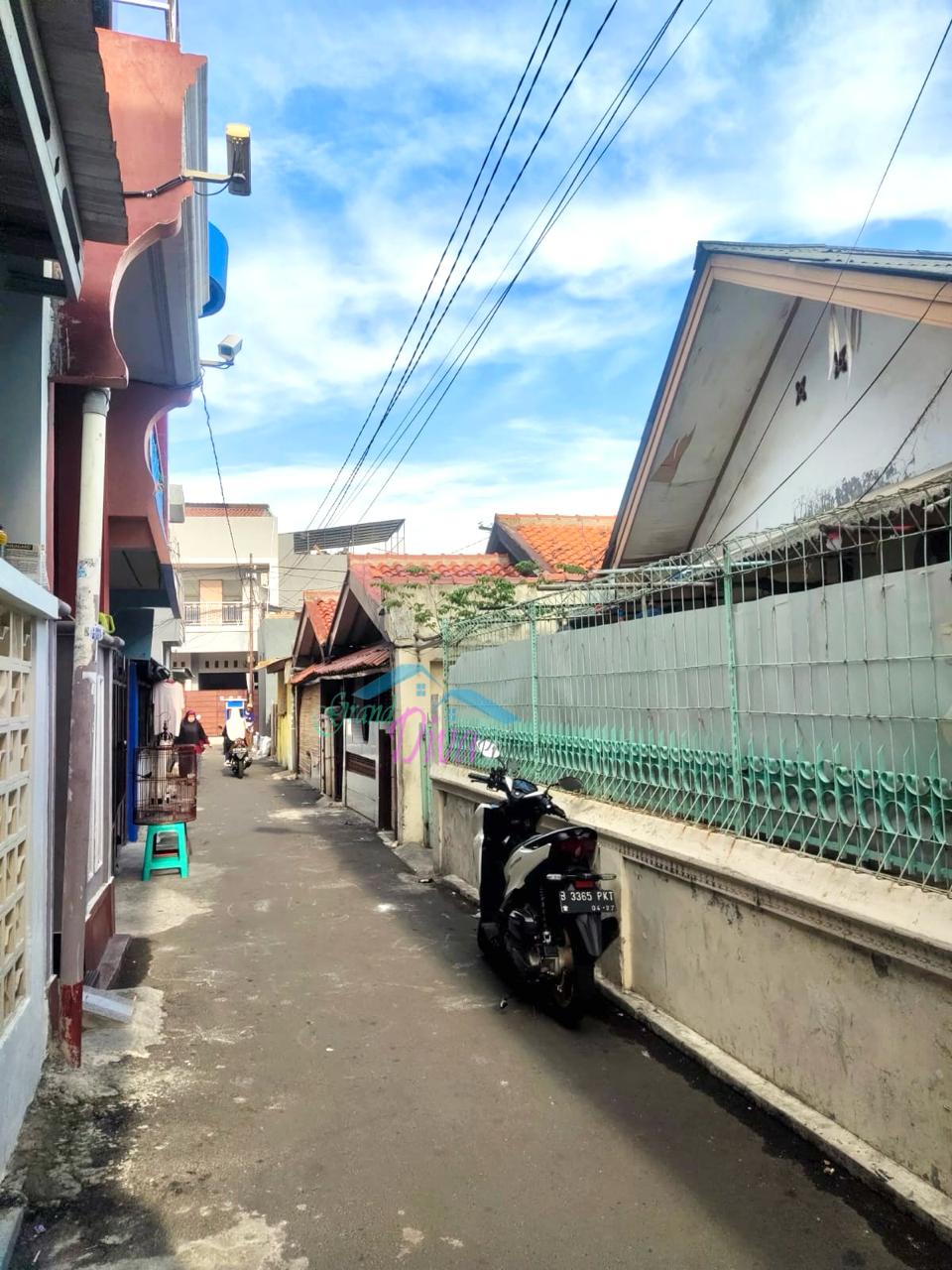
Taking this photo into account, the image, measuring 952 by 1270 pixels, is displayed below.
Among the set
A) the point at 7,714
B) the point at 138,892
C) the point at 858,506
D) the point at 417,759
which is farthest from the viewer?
the point at 417,759

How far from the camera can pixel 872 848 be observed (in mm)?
3355

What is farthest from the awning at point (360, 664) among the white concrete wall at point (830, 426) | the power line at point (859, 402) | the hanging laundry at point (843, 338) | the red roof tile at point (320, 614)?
the hanging laundry at point (843, 338)

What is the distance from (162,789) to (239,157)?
640 centimetres

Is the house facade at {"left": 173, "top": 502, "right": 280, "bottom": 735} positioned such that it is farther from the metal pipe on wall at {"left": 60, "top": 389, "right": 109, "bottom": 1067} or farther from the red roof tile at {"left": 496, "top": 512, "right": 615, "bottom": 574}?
the metal pipe on wall at {"left": 60, "top": 389, "right": 109, "bottom": 1067}

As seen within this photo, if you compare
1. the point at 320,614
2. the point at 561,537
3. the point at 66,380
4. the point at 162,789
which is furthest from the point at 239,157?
the point at 320,614

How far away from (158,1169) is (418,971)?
2.68 m

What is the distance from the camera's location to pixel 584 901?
4.61 metres

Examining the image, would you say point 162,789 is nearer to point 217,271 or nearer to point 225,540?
point 217,271

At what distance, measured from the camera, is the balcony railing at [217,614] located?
127 ft

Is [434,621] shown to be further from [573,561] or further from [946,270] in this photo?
[946,270]

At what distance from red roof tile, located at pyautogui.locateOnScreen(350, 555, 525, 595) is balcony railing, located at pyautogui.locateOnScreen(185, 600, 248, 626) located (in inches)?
1025

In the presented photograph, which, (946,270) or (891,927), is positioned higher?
(946,270)

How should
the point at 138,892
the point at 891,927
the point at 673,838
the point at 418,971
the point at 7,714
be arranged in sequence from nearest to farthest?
the point at 891,927
the point at 7,714
the point at 673,838
the point at 418,971
the point at 138,892

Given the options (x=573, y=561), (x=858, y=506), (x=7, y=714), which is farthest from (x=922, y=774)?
(x=573, y=561)
